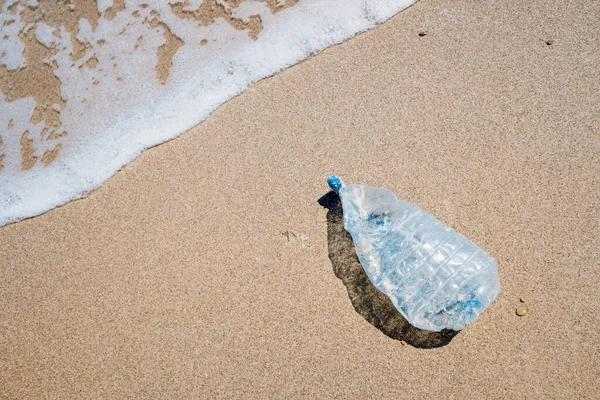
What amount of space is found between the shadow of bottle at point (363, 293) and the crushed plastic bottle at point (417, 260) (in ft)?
0.11

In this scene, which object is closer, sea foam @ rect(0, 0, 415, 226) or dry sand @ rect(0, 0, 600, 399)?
dry sand @ rect(0, 0, 600, 399)

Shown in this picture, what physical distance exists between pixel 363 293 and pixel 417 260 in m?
0.26

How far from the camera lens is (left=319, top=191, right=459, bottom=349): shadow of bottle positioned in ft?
6.03

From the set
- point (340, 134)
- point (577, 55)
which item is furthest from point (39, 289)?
point (577, 55)

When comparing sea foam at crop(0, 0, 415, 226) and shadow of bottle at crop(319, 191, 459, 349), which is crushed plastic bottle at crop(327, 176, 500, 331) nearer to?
shadow of bottle at crop(319, 191, 459, 349)

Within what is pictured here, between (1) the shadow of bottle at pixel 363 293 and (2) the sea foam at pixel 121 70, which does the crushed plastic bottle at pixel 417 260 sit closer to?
(1) the shadow of bottle at pixel 363 293

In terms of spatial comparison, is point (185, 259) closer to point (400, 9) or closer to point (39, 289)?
point (39, 289)

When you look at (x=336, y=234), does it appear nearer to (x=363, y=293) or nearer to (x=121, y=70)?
(x=363, y=293)

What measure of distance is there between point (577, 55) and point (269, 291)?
1.89 metres

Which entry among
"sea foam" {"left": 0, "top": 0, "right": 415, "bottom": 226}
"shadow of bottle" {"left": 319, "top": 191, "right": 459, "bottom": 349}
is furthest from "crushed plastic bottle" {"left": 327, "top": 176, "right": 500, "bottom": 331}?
"sea foam" {"left": 0, "top": 0, "right": 415, "bottom": 226}

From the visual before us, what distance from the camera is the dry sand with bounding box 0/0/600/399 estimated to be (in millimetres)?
1825

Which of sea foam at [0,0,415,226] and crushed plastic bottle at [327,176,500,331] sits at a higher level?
sea foam at [0,0,415,226]

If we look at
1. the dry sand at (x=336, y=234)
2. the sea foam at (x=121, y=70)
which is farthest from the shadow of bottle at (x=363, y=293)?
the sea foam at (x=121, y=70)

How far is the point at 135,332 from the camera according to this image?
80.1 inches
